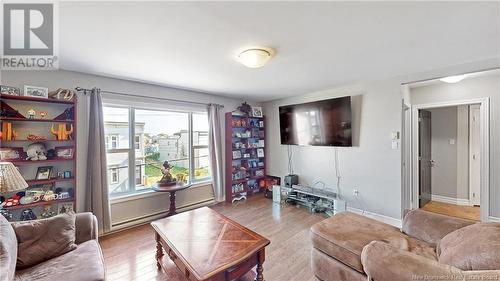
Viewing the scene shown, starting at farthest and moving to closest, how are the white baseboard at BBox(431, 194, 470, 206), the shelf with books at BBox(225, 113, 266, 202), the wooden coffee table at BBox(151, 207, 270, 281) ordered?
the shelf with books at BBox(225, 113, 266, 202)
the white baseboard at BBox(431, 194, 470, 206)
the wooden coffee table at BBox(151, 207, 270, 281)

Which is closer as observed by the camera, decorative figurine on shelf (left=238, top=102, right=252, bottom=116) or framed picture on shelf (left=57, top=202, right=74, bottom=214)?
framed picture on shelf (left=57, top=202, right=74, bottom=214)

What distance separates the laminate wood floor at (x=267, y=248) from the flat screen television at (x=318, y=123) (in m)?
1.30

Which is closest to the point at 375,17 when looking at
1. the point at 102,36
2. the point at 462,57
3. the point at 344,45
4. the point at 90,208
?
the point at 344,45

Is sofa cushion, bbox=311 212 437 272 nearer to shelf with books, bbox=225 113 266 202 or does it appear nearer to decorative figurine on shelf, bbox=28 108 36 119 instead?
shelf with books, bbox=225 113 266 202

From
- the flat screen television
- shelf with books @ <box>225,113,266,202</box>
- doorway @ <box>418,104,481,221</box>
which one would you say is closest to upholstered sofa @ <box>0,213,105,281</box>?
shelf with books @ <box>225,113,266,202</box>

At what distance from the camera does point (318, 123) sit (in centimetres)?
365

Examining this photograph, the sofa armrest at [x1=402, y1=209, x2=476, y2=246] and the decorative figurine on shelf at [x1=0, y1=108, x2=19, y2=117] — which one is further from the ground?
the decorative figurine on shelf at [x1=0, y1=108, x2=19, y2=117]

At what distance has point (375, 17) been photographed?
1.49 metres

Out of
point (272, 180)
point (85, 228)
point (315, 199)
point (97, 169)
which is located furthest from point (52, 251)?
point (272, 180)

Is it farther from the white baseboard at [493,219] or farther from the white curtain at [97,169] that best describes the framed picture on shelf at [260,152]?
the white baseboard at [493,219]

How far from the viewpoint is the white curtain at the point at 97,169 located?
2652mm

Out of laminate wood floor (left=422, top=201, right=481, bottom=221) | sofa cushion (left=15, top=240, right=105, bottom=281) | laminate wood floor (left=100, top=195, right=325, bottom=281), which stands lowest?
laminate wood floor (left=100, top=195, right=325, bottom=281)

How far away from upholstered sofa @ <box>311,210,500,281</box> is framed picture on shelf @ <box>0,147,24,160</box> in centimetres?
323

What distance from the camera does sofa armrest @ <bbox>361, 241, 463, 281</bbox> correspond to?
1.01m
